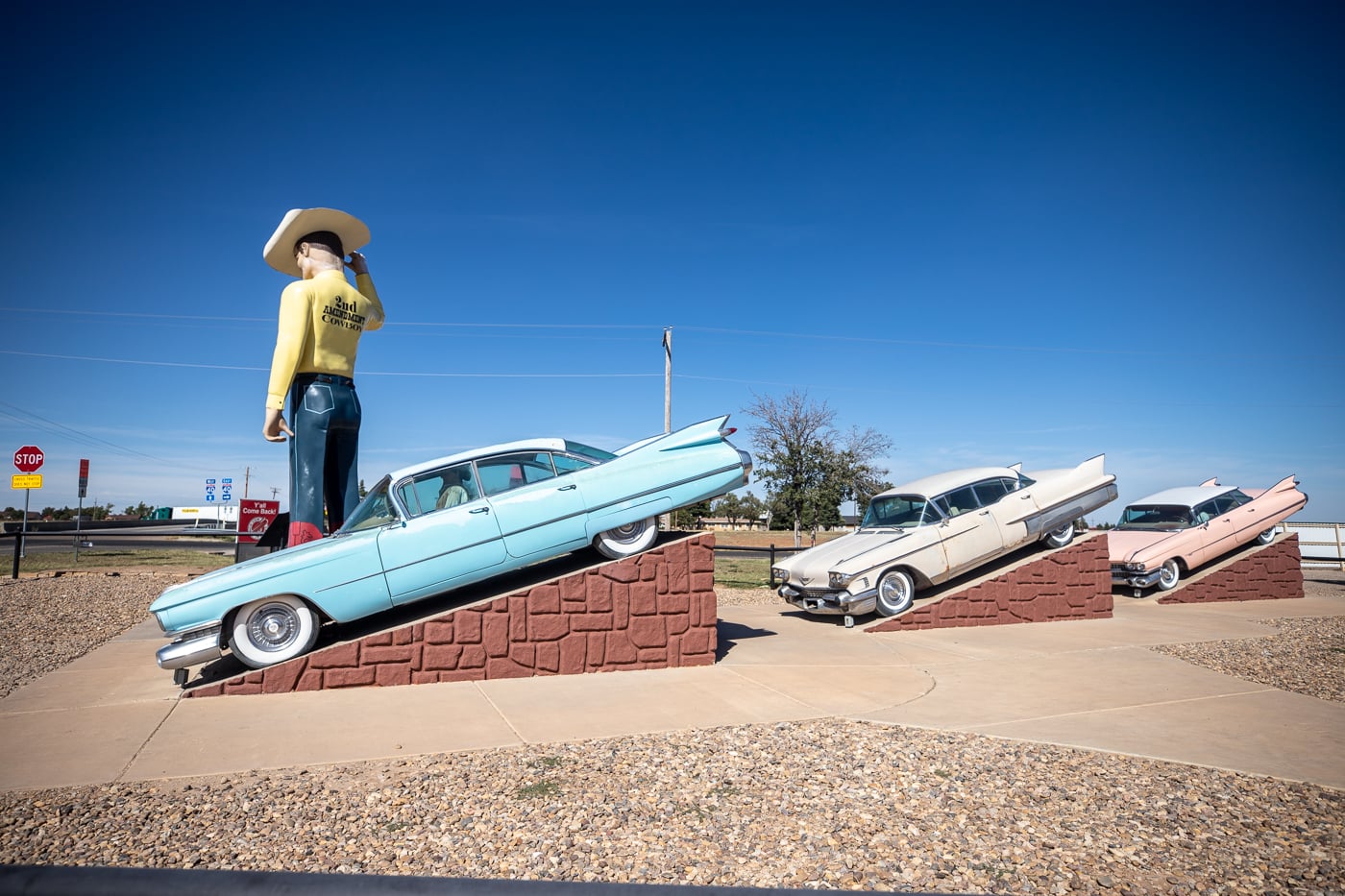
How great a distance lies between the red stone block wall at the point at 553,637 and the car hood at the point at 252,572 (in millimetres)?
710

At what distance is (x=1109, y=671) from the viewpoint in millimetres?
7691

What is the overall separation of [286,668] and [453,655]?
130 cm

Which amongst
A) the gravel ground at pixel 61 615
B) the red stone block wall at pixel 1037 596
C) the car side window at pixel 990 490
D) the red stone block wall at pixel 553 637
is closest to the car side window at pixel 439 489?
the red stone block wall at pixel 553 637

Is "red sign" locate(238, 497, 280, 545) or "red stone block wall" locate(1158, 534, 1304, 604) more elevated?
"red sign" locate(238, 497, 280, 545)

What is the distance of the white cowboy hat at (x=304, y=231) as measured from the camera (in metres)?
8.56

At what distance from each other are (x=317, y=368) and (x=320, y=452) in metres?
0.85

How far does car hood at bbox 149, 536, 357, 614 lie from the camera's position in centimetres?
644

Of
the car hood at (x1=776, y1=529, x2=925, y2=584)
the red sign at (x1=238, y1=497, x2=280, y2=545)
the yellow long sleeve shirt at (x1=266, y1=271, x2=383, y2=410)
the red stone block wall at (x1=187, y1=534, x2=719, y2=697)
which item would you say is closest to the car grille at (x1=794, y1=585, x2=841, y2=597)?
the car hood at (x1=776, y1=529, x2=925, y2=584)

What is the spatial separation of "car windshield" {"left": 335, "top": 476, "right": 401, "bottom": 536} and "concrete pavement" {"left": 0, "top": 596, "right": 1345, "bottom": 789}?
4.56 ft

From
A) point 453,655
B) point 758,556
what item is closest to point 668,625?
point 453,655

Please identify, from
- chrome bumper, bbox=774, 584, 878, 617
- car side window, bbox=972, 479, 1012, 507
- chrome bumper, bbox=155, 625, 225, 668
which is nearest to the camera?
chrome bumper, bbox=155, 625, 225, 668

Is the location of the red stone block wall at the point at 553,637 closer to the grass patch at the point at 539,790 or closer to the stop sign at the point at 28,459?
the grass patch at the point at 539,790

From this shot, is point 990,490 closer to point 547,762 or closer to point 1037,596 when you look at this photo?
point 1037,596

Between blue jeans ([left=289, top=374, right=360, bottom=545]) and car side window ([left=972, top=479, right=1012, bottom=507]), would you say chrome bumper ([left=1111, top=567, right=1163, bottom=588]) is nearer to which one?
car side window ([left=972, top=479, right=1012, bottom=507])
